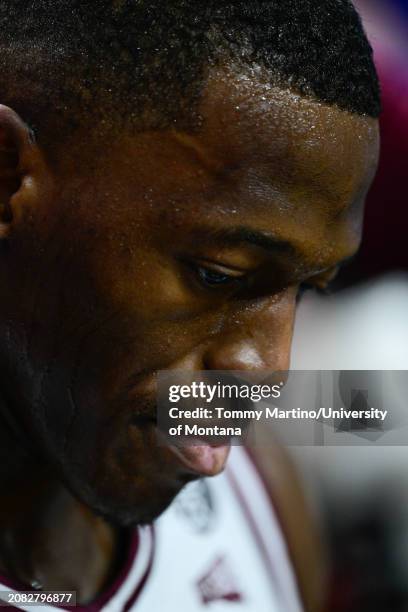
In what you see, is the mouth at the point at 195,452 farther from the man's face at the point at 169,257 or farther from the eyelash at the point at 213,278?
the eyelash at the point at 213,278

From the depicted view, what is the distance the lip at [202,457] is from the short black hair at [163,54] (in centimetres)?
26

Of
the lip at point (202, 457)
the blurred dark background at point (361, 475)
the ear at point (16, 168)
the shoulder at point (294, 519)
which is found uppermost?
the ear at point (16, 168)

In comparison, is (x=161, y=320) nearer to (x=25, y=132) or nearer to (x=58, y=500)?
(x=25, y=132)

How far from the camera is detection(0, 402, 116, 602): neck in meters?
0.86

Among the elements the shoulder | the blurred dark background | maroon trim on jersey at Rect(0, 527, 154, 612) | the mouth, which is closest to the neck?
maroon trim on jersey at Rect(0, 527, 154, 612)

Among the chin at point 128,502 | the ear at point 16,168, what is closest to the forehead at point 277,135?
the ear at point 16,168

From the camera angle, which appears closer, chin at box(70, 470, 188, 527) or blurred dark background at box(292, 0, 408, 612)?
chin at box(70, 470, 188, 527)

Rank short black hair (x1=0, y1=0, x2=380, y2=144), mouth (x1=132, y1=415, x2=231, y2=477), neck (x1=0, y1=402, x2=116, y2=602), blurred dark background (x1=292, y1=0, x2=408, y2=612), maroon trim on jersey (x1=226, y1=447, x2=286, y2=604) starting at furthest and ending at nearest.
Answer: blurred dark background (x1=292, y1=0, x2=408, y2=612) → maroon trim on jersey (x1=226, y1=447, x2=286, y2=604) → neck (x1=0, y1=402, x2=116, y2=602) → mouth (x1=132, y1=415, x2=231, y2=477) → short black hair (x1=0, y1=0, x2=380, y2=144)

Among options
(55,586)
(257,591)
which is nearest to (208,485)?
(257,591)

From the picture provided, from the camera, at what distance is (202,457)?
79 centimetres

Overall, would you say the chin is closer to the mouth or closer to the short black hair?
the mouth

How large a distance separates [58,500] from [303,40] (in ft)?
1.59

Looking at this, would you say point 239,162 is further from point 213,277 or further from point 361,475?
point 361,475

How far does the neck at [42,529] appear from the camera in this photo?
86 centimetres
